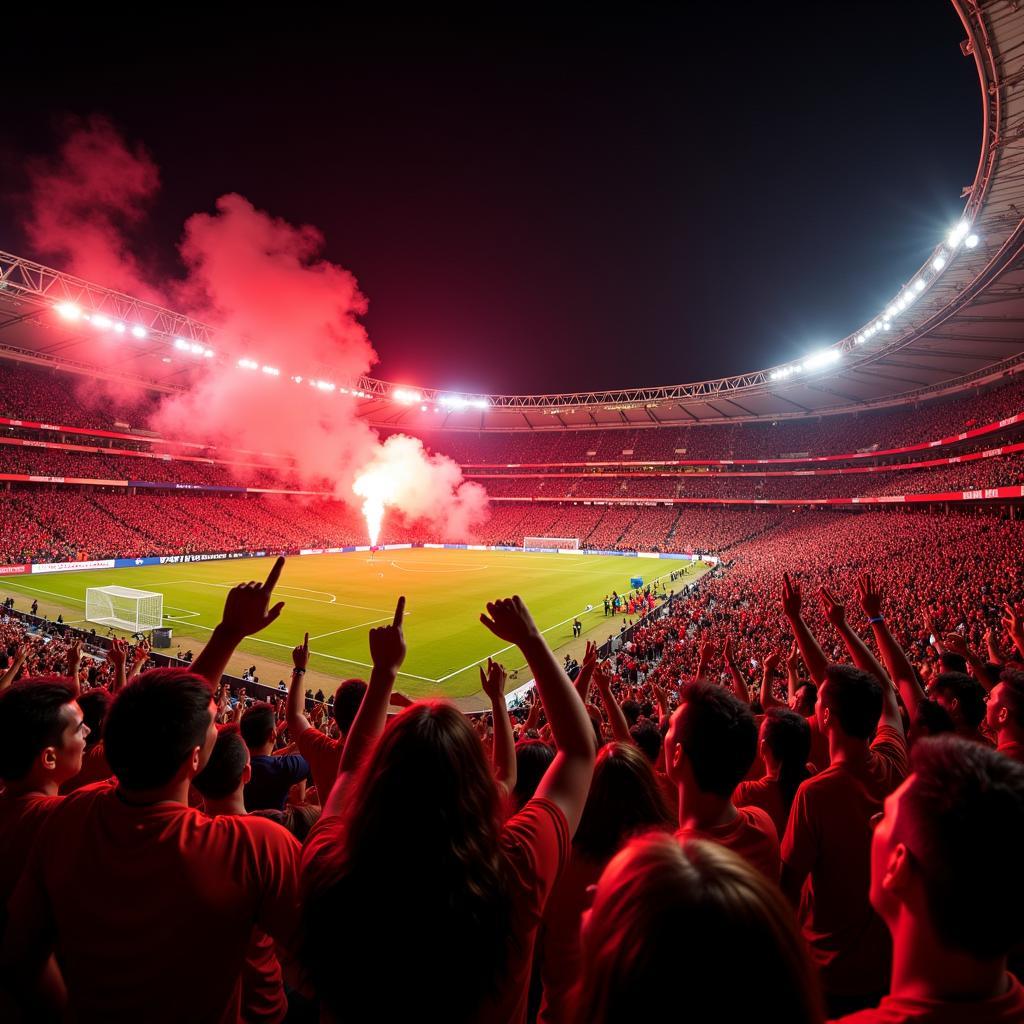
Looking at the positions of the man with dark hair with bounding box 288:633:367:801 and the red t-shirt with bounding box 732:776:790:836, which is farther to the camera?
the man with dark hair with bounding box 288:633:367:801

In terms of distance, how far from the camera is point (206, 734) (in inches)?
82.1

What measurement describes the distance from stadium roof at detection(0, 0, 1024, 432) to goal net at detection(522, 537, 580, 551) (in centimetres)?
1576

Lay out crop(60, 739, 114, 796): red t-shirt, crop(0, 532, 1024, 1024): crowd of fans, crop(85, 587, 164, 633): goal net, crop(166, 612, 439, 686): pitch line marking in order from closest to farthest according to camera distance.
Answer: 1. crop(0, 532, 1024, 1024): crowd of fans
2. crop(60, 739, 114, 796): red t-shirt
3. crop(166, 612, 439, 686): pitch line marking
4. crop(85, 587, 164, 633): goal net

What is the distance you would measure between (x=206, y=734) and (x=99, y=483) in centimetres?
5801

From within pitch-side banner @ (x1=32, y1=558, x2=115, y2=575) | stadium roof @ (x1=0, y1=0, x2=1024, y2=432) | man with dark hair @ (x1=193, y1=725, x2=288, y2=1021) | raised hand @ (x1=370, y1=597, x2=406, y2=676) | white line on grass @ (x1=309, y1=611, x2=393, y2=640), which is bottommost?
man with dark hair @ (x1=193, y1=725, x2=288, y2=1021)

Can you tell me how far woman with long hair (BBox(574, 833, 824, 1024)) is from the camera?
2.68ft

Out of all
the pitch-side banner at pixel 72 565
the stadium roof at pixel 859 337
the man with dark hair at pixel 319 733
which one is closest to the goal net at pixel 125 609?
the pitch-side banner at pixel 72 565

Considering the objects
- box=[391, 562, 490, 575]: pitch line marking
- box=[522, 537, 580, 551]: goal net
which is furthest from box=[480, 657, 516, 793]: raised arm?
box=[522, 537, 580, 551]: goal net

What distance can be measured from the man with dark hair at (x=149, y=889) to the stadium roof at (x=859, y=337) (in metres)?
20.5

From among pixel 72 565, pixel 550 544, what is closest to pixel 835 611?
pixel 72 565

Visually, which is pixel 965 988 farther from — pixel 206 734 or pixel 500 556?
pixel 500 556

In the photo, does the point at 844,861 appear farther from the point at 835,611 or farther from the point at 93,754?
the point at 93,754

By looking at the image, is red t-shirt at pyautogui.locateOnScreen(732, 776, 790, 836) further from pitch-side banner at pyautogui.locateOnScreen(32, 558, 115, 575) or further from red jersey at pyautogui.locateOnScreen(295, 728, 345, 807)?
pitch-side banner at pyautogui.locateOnScreen(32, 558, 115, 575)

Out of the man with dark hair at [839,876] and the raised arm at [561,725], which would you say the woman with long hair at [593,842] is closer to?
the raised arm at [561,725]
